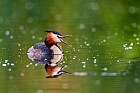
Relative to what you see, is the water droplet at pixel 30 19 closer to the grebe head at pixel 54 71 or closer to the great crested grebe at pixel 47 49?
the great crested grebe at pixel 47 49

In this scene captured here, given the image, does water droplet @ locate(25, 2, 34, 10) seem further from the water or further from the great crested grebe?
the great crested grebe

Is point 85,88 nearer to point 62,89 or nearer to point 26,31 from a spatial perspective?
point 62,89

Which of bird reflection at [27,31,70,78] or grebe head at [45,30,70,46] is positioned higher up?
grebe head at [45,30,70,46]

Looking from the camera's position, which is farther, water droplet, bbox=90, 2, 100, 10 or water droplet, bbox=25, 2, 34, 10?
water droplet, bbox=25, 2, 34, 10

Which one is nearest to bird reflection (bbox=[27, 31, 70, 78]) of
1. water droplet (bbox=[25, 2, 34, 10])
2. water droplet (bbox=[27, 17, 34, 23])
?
water droplet (bbox=[27, 17, 34, 23])

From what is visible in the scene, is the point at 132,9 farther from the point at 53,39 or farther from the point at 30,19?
the point at 53,39

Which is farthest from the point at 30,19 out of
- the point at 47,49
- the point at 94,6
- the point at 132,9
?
the point at 47,49

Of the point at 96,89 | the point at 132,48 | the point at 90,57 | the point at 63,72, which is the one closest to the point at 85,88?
the point at 96,89

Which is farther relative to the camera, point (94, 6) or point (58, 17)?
point (94, 6)

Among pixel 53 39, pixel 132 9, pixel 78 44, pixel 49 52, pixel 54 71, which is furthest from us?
pixel 132 9
